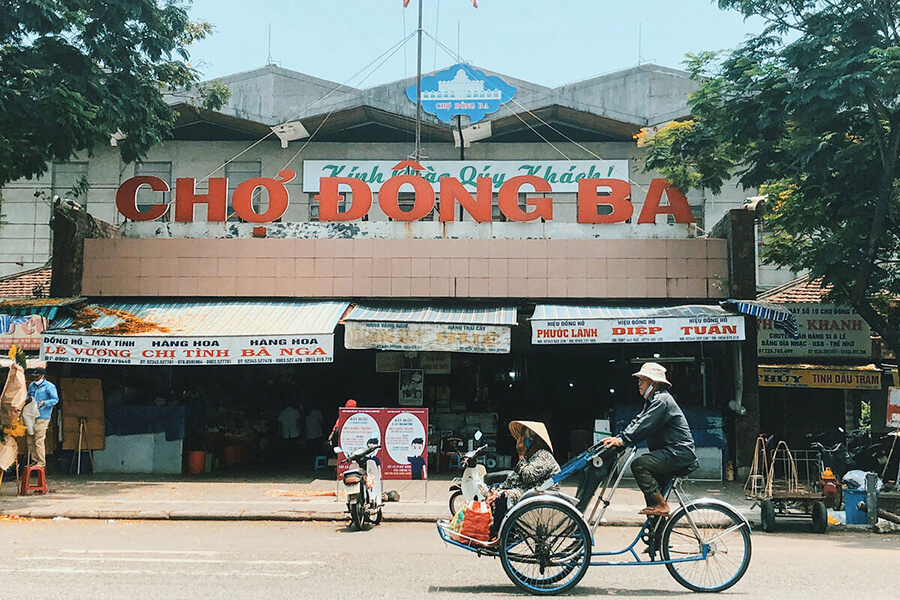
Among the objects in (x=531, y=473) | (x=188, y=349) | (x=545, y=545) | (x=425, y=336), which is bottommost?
(x=545, y=545)

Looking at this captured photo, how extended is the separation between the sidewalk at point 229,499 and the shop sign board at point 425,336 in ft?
7.71

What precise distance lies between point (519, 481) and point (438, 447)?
9513 mm

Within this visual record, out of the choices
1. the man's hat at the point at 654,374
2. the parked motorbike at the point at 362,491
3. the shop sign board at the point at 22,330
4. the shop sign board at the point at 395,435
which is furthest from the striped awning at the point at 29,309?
the man's hat at the point at 654,374

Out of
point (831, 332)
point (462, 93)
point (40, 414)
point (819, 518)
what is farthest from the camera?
point (462, 93)

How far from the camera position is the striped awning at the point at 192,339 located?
545 inches

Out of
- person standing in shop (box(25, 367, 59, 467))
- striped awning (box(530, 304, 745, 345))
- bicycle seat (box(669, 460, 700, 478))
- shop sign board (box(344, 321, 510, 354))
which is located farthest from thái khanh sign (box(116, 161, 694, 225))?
bicycle seat (box(669, 460, 700, 478))

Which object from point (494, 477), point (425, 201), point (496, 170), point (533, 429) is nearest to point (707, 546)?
point (533, 429)

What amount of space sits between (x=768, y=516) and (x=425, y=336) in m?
6.08

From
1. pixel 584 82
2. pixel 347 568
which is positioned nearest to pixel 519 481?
pixel 347 568

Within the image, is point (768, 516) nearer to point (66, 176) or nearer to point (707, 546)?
point (707, 546)

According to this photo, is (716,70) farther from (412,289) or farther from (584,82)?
(584,82)

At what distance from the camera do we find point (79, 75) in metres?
15.4

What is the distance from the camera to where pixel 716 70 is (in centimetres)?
1516

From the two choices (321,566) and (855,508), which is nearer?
(321,566)
